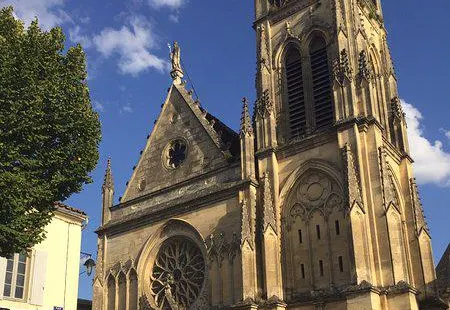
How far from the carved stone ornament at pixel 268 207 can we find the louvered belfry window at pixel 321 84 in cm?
320

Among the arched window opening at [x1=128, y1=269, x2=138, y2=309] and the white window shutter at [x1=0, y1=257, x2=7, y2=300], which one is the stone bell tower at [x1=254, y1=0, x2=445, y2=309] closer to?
the arched window opening at [x1=128, y1=269, x2=138, y2=309]

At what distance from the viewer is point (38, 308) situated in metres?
18.3

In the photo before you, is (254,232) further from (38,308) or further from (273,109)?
(38,308)

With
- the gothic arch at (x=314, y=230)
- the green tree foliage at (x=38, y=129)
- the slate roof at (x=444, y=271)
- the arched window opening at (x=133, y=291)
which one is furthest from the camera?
the slate roof at (x=444, y=271)

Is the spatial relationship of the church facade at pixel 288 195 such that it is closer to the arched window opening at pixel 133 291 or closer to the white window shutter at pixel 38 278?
the arched window opening at pixel 133 291

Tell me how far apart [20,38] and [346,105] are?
43.4 feet

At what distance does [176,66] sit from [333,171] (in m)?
11.8

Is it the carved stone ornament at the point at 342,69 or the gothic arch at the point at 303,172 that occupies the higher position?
the carved stone ornament at the point at 342,69

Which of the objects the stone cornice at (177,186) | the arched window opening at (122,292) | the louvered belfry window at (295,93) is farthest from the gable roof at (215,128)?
the arched window opening at (122,292)

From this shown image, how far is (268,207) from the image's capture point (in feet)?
79.6

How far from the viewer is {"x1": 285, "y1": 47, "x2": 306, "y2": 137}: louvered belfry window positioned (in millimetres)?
26359

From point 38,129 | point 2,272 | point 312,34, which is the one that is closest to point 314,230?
point 312,34

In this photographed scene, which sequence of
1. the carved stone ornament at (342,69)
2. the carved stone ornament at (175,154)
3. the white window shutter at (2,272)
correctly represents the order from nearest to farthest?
1. the white window shutter at (2,272)
2. the carved stone ornament at (342,69)
3. the carved stone ornament at (175,154)

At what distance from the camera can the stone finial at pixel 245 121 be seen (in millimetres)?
26431
